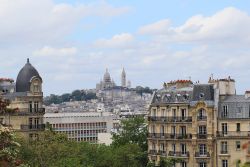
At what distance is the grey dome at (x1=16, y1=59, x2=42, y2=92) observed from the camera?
96.8 m

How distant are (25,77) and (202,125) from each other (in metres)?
24.6

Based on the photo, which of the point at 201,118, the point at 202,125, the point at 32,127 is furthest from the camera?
the point at 32,127

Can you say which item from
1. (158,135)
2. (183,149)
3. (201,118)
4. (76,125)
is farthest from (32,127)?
(76,125)

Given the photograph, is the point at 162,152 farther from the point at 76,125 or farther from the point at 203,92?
the point at 76,125

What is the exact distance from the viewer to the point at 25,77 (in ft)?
318

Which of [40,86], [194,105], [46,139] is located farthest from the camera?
[40,86]

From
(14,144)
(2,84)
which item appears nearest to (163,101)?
(2,84)

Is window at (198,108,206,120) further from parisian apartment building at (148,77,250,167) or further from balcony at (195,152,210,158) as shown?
balcony at (195,152,210,158)

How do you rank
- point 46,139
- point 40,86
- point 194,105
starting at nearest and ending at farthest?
point 46,139 < point 194,105 < point 40,86

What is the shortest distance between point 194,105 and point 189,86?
613 cm

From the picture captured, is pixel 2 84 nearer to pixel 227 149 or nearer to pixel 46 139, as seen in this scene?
pixel 46 139

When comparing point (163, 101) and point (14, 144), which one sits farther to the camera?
point (163, 101)

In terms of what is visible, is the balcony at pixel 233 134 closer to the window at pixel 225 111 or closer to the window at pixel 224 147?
the window at pixel 224 147

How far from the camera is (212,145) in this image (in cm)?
8731
